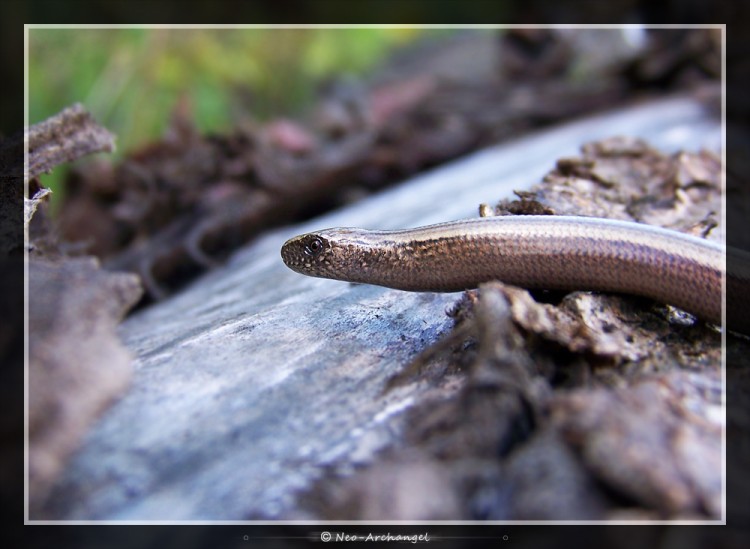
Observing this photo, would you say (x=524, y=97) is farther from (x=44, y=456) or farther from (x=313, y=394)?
(x=44, y=456)

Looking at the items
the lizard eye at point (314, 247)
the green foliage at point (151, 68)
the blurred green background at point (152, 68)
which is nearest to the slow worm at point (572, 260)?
the lizard eye at point (314, 247)

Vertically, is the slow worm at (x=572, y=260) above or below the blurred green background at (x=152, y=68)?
below

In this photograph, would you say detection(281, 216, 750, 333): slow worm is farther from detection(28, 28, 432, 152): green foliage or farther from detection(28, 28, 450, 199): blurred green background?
detection(28, 28, 432, 152): green foliage

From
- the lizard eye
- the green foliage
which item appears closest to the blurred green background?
the green foliage

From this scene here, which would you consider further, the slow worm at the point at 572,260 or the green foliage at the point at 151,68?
the green foliage at the point at 151,68

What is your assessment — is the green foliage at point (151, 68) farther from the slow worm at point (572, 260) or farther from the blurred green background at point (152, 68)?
the slow worm at point (572, 260)

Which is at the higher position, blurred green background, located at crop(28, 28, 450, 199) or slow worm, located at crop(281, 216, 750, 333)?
blurred green background, located at crop(28, 28, 450, 199)

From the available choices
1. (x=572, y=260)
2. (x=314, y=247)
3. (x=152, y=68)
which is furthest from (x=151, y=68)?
(x=572, y=260)
